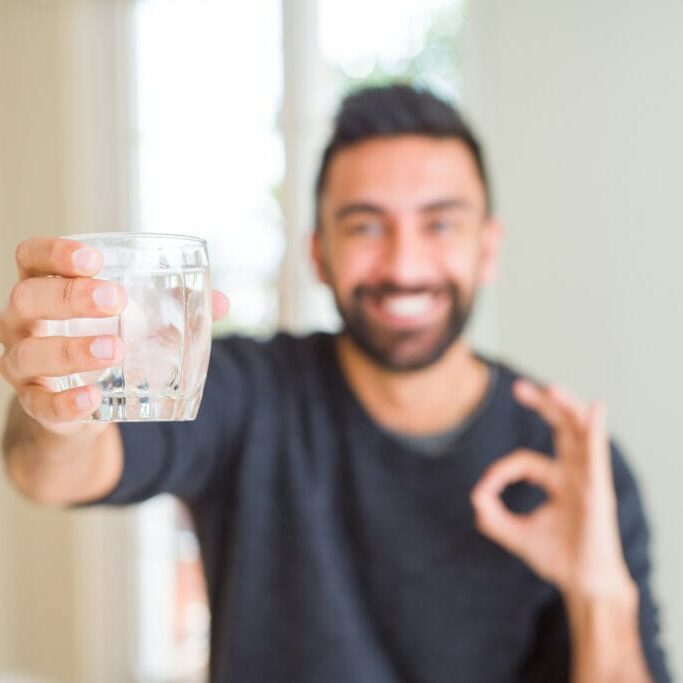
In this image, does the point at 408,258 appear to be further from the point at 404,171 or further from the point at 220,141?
the point at 220,141

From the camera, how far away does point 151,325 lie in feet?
1.92

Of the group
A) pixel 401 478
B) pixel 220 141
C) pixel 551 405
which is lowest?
pixel 401 478

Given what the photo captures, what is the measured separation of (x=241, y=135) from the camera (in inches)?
81.9

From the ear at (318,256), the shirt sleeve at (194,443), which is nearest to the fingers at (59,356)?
the shirt sleeve at (194,443)

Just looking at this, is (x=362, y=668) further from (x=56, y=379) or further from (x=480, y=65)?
(x=480, y=65)

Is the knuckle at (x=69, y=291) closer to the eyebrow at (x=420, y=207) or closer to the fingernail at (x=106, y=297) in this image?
the fingernail at (x=106, y=297)

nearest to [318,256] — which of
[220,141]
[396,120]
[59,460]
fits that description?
[396,120]

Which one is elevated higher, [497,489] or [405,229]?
[405,229]

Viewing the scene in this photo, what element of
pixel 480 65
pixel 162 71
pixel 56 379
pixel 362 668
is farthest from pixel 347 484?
pixel 162 71

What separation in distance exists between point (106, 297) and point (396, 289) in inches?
25.6

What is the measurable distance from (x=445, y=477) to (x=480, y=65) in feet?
2.31

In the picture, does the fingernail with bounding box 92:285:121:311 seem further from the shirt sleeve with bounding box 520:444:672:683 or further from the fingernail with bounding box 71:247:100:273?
the shirt sleeve with bounding box 520:444:672:683

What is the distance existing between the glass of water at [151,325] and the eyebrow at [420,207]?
57 centimetres

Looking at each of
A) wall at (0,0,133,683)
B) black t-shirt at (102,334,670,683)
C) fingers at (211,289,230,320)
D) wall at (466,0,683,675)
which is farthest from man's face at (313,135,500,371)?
wall at (0,0,133,683)
